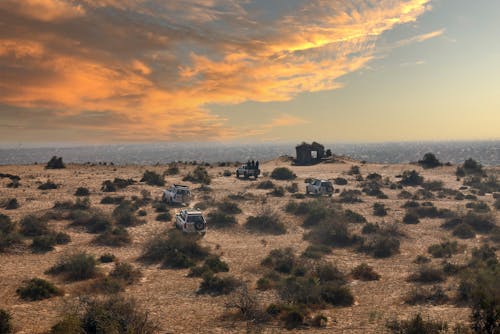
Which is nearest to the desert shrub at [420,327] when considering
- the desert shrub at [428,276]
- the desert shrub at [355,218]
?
the desert shrub at [428,276]

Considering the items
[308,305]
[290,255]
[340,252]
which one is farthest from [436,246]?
[308,305]

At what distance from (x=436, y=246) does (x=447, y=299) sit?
8.76 metres

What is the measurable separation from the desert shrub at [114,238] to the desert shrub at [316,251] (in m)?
11.6


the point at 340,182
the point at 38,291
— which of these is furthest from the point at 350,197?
the point at 38,291

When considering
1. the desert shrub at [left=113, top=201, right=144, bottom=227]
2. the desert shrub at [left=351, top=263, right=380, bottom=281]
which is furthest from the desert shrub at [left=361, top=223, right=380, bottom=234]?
the desert shrub at [left=113, top=201, right=144, bottom=227]

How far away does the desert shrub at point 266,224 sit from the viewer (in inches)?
1115

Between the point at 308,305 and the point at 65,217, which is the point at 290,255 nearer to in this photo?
the point at 308,305

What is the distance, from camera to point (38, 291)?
15406mm

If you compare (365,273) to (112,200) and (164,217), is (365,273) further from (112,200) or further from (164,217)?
(112,200)

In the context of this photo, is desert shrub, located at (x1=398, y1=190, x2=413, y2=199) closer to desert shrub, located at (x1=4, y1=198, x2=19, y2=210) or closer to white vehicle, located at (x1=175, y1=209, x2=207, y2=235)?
white vehicle, located at (x1=175, y1=209, x2=207, y2=235)

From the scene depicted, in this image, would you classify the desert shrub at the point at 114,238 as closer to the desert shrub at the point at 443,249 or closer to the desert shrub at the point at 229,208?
the desert shrub at the point at 229,208

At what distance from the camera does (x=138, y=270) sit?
1919 cm

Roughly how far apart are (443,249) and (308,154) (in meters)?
53.6

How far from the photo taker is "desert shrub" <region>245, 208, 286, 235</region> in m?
28.3
